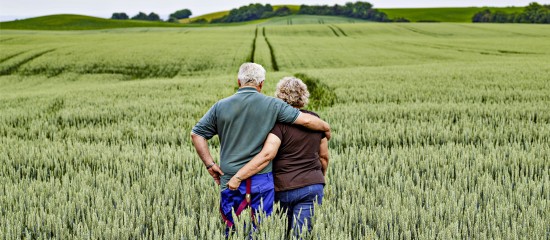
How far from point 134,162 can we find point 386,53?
3489 centimetres

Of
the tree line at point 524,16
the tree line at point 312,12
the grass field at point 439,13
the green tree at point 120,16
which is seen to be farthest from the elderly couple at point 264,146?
the green tree at point 120,16

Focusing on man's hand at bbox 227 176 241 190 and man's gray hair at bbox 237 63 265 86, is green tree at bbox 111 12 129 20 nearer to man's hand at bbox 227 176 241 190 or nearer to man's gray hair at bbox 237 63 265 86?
man's gray hair at bbox 237 63 265 86

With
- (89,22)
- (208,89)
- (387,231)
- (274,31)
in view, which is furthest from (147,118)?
(89,22)

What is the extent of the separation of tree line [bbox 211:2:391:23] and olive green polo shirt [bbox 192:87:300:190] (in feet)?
411

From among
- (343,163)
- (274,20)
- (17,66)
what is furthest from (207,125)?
(274,20)

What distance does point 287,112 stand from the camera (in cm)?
323

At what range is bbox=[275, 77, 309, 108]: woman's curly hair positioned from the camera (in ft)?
11.0

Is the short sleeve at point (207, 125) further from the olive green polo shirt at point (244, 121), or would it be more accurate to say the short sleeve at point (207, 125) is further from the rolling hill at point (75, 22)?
the rolling hill at point (75, 22)

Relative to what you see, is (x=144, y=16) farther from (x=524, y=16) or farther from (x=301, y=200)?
(x=301, y=200)

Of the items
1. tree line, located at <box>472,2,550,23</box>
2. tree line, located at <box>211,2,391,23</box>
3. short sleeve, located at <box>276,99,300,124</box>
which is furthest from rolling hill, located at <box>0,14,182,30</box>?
short sleeve, located at <box>276,99,300,124</box>

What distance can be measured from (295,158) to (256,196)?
15.5 inches

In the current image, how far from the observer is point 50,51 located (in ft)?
128

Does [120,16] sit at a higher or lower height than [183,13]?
lower

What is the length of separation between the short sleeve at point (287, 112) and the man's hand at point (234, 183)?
1.75ft
